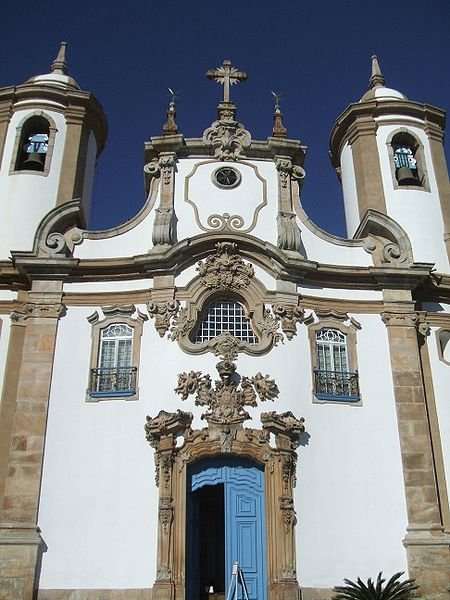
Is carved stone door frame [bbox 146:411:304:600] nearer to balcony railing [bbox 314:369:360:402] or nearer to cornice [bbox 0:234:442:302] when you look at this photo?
balcony railing [bbox 314:369:360:402]

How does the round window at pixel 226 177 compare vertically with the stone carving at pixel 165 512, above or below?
above

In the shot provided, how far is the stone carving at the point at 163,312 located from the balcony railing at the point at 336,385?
118 inches

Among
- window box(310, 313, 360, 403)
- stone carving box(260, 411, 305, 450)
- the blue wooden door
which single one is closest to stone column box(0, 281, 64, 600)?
the blue wooden door

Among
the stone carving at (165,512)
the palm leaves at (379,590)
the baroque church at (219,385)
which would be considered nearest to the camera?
the palm leaves at (379,590)

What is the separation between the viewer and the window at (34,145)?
1741 cm

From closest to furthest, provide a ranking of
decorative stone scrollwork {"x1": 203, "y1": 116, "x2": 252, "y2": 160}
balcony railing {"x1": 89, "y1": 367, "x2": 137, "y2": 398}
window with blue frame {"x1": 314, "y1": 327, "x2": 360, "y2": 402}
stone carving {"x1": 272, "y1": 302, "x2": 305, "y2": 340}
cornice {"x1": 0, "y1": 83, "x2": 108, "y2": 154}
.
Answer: balcony railing {"x1": 89, "y1": 367, "x2": 137, "y2": 398}
window with blue frame {"x1": 314, "y1": 327, "x2": 360, "y2": 402}
stone carving {"x1": 272, "y1": 302, "x2": 305, "y2": 340}
decorative stone scrollwork {"x1": 203, "y1": 116, "x2": 252, "y2": 160}
cornice {"x1": 0, "y1": 83, "x2": 108, "y2": 154}

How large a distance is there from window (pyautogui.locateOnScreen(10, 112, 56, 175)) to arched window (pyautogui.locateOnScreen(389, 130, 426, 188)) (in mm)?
8370

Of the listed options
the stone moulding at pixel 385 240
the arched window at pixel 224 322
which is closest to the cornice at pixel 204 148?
the stone moulding at pixel 385 240

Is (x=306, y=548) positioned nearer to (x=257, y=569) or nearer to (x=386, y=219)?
(x=257, y=569)

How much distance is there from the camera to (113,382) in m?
13.8

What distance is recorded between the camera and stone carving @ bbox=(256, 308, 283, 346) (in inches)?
558

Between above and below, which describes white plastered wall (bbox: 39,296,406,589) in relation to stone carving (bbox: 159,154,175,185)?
below

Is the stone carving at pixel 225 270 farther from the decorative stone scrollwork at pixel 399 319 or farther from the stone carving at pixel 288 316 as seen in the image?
the decorative stone scrollwork at pixel 399 319

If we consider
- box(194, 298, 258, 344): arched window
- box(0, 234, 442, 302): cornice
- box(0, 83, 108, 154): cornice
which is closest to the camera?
box(194, 298, 258, 344): arched window
